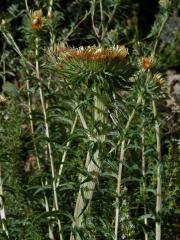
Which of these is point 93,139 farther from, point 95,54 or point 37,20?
point 37,20

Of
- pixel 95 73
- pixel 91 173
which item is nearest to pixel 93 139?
pixel 91 173

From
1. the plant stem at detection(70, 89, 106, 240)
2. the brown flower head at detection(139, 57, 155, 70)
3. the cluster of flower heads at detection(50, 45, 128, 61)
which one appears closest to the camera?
the cluster of flower heads at detection(50, 45, 128, 61)

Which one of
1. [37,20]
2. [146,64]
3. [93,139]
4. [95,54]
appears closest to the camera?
[95,54]

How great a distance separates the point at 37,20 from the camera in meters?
3.25

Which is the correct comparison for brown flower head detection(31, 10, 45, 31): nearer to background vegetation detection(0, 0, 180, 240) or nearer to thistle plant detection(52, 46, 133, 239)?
background vegetation detection(0, 0, 180, 240)

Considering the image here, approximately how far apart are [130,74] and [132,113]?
0.18 metres

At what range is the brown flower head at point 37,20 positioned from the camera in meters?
3.24

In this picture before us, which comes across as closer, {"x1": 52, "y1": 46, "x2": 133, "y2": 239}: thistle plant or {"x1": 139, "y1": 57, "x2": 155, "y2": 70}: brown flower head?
{"x1": 52, "y1": 46, "x2": 133, "y2": 239}: thistle plant

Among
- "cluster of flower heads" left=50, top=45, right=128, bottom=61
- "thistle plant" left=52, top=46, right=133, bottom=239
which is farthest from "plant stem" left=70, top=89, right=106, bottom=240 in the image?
"cluster of flower heads" left=50, top=45, right=128, bottom=61

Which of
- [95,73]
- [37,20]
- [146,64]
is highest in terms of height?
[37,20]

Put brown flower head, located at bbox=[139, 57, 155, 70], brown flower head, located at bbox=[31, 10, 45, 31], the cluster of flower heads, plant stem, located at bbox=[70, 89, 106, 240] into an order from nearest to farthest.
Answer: the cluster of flower heads < plant stem, located at bbox=[70, 89, 106, 240] < brown flower head, located at bbox=[139, 57, 155, 70] < brown flower head, located at bbox=[31, 10, 45, 31]

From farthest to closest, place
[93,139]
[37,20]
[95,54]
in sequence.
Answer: [37,20] → [93,139] → [95,54]

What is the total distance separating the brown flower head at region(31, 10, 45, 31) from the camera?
3238 mm

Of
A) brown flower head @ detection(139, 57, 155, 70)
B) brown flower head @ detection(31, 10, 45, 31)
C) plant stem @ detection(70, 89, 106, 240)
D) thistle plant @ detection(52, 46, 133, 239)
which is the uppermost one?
brown flower head @ detection(31, 10, 45, 31)
